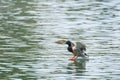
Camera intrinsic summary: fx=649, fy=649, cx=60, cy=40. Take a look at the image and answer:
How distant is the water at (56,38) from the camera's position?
23.2 meters

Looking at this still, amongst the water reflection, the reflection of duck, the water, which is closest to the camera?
the water reflection

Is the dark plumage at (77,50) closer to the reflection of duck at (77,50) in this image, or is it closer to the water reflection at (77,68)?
the reflection of duck at (77,50)

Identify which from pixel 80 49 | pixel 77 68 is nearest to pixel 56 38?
pixel 80 49

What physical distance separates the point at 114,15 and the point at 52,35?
29.8ft

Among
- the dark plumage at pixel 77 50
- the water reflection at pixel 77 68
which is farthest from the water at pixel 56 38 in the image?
the dark plumage at pixel 77 50

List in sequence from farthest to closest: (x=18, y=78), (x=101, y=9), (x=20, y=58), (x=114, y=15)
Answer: (x=101, y=9)
(x=114, y=15)
(x=20, y=58)
(x=18, y=78)

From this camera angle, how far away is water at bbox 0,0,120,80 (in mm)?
23188

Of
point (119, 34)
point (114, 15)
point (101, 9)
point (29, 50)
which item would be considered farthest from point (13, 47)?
point (101, 9)

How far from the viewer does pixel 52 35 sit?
31.8m

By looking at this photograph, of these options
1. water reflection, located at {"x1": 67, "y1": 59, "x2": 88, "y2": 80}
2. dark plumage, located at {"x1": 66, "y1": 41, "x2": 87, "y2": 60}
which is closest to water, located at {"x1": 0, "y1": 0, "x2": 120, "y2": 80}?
water reflection, located at {"x1": 67, "y1": 59, "x2": 88, "y2": 80}

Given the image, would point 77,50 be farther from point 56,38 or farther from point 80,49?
point 56,38

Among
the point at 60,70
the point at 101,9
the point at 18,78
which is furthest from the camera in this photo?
the point at 101,9

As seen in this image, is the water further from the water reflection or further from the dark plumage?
the dark plumage

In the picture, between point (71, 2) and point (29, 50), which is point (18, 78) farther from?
point (71, 2)
